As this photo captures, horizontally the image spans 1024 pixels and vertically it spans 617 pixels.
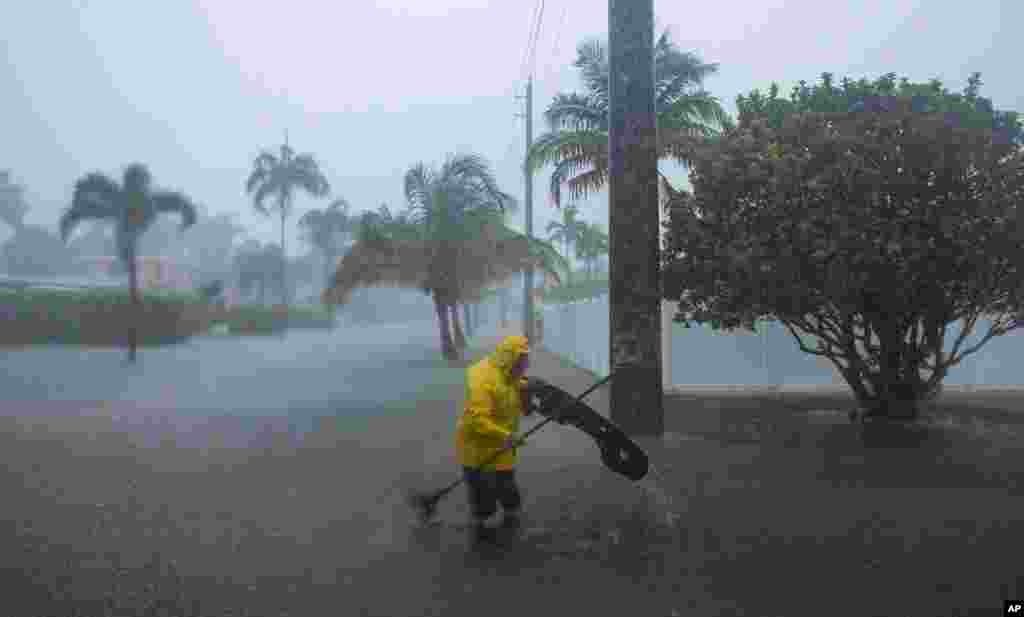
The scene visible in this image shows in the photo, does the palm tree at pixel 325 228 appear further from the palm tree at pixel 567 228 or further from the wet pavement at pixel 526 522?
the wet pavement at pixel 526 522

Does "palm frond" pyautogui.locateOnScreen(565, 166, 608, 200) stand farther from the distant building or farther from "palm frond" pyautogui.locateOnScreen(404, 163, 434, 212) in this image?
the distant building

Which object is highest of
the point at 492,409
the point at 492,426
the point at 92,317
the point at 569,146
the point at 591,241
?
the point at 591,241

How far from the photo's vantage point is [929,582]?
15.1 feet

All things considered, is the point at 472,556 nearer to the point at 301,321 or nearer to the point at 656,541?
the point at 656,541

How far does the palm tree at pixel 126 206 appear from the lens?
16.1m

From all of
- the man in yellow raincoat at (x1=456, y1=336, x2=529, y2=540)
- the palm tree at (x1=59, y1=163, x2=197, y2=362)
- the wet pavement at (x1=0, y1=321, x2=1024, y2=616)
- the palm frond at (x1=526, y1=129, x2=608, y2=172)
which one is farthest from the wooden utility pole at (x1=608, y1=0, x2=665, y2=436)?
the palm tree at (x1=59, y1=163, x2=197, y2=362)

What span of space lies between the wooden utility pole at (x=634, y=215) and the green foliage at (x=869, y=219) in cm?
158

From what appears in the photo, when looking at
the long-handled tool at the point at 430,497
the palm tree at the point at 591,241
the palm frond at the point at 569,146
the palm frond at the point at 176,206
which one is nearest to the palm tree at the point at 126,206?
the palm frond at the point at 176,206

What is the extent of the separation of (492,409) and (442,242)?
1773cm

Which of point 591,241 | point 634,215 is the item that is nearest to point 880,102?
point 634,215

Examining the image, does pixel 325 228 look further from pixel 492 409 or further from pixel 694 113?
pixel 492 409

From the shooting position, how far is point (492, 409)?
527 cm

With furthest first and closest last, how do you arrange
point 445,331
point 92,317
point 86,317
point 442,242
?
point 92,317, point 86,317, point 445,331, point 442,242

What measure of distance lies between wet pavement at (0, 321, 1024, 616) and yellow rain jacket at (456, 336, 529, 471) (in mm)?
627
